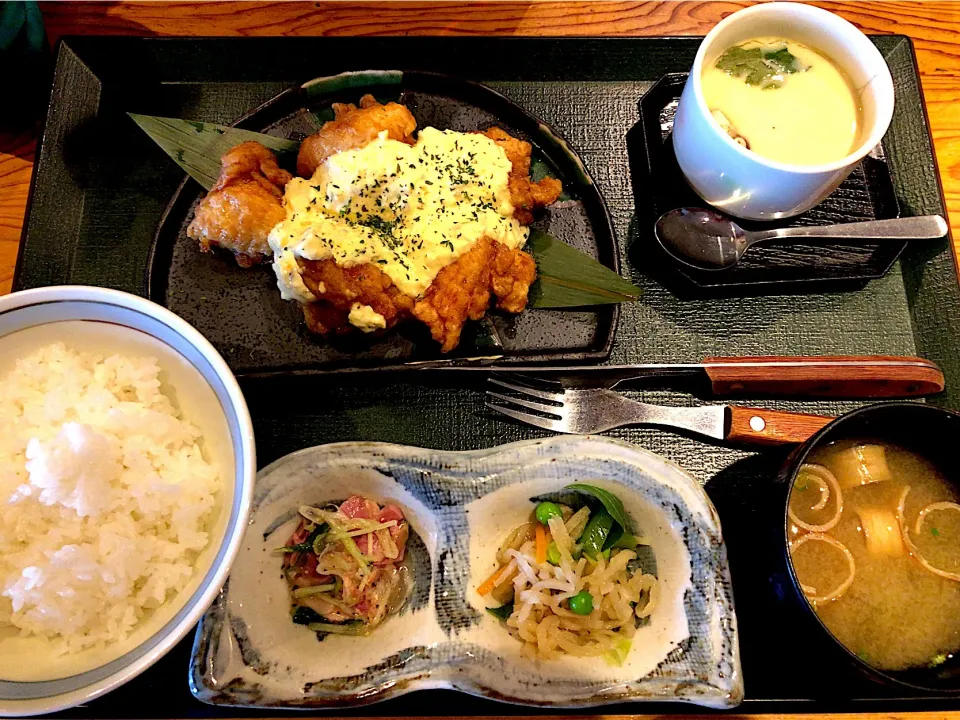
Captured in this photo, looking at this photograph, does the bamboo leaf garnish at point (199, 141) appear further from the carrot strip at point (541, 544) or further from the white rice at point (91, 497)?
the carrot strip at point (541, 544)

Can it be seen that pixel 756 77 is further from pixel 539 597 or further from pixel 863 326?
pixel 539 597

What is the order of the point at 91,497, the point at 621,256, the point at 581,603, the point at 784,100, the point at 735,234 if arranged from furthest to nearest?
the point at 621,256 < the point at 735,234 < the point at 784,100 < the point at 581,603 < the point at 91,497

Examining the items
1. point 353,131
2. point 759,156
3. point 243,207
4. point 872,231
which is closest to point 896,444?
point 872,231

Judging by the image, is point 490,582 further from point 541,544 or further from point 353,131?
point 353,131

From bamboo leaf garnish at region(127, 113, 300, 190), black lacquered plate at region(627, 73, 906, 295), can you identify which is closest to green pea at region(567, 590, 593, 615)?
black lacquered plate at region(627, 73, 906, 295)

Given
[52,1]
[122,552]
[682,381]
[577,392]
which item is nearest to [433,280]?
[577,392]

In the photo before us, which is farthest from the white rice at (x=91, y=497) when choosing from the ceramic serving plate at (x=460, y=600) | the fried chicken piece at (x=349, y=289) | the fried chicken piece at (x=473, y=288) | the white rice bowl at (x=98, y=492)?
the fried chicken piece at (x=473, y=288)
